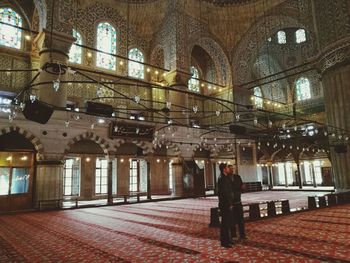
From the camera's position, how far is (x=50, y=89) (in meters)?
9.48

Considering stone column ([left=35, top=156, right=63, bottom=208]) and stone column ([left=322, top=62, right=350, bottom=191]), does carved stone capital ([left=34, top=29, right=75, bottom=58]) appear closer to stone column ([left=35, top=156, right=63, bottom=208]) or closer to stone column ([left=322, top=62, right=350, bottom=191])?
stone column ([left=35, top=156, right=63, bottom=208])

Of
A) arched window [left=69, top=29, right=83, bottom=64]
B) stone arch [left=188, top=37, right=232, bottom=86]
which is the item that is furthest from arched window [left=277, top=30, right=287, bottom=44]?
arched window [left=69, top=29, right=83, bottom=64]

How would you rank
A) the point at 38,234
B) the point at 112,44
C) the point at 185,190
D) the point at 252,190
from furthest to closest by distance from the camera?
the point at 252,190 → the point at 112,44 → the point at 185,190 → the point at 38,234

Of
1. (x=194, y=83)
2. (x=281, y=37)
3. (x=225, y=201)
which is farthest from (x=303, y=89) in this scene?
(x=225, y=201)

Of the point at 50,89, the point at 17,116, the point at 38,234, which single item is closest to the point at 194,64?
the point at 50,89

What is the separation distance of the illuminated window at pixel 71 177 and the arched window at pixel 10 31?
5.45 meters

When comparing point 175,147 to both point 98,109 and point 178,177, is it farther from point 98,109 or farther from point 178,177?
point 98,109

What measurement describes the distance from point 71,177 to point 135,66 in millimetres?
6524

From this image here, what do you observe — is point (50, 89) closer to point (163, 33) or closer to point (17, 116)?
point (17, 116)

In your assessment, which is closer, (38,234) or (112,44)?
(38,234)

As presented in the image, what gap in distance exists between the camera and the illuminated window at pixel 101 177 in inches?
527

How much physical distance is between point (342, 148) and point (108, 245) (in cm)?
892

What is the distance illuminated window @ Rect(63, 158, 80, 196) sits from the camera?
497 inches

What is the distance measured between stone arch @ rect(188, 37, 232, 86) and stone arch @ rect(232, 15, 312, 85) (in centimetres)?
38
